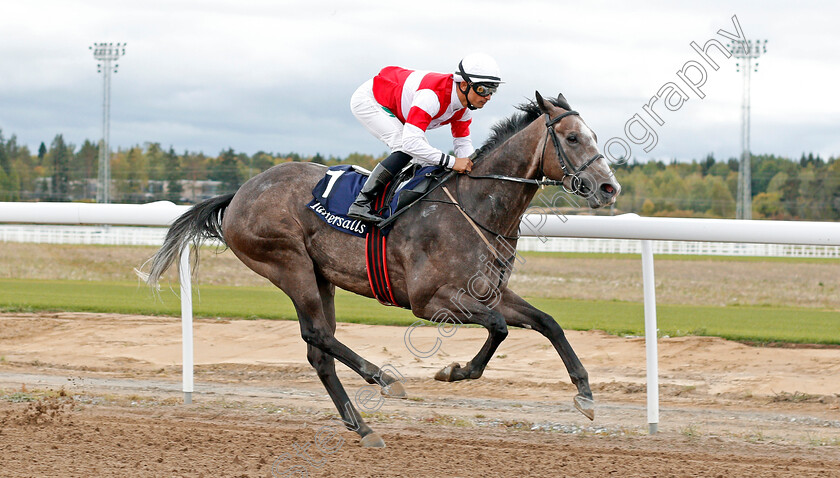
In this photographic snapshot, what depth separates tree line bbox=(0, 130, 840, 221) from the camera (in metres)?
37.8

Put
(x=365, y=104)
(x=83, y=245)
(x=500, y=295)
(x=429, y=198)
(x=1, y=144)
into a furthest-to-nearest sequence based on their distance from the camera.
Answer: (x=1, y=144) → (x=83, y=245) → (x=365, y=104) → (x=429, y=198) → (x=500, y=295)

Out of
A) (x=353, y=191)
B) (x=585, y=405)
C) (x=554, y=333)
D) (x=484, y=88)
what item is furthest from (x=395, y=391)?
(x=484, y=88)

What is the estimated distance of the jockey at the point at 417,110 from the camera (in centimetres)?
479

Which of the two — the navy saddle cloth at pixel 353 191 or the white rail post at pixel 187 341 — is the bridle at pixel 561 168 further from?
the white rail post at pixel 187 341

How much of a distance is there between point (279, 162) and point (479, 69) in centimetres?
3044

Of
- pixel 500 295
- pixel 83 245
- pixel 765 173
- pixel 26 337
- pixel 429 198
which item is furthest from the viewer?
pixel 765 173

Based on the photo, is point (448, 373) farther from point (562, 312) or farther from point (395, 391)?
point (562, 312)

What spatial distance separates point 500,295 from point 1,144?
57.8 metres

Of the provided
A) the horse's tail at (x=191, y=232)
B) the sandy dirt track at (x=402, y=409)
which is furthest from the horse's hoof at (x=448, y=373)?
the horse's tail at (x=191, y=232)

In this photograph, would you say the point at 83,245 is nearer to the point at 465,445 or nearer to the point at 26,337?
the point at 26,337

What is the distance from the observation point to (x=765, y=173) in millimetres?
48562

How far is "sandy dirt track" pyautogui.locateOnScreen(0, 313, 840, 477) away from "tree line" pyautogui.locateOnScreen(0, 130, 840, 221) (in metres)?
23.4

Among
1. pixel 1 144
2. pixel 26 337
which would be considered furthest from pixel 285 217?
pixel 1 144

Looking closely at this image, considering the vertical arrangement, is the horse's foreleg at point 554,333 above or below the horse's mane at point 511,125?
below
